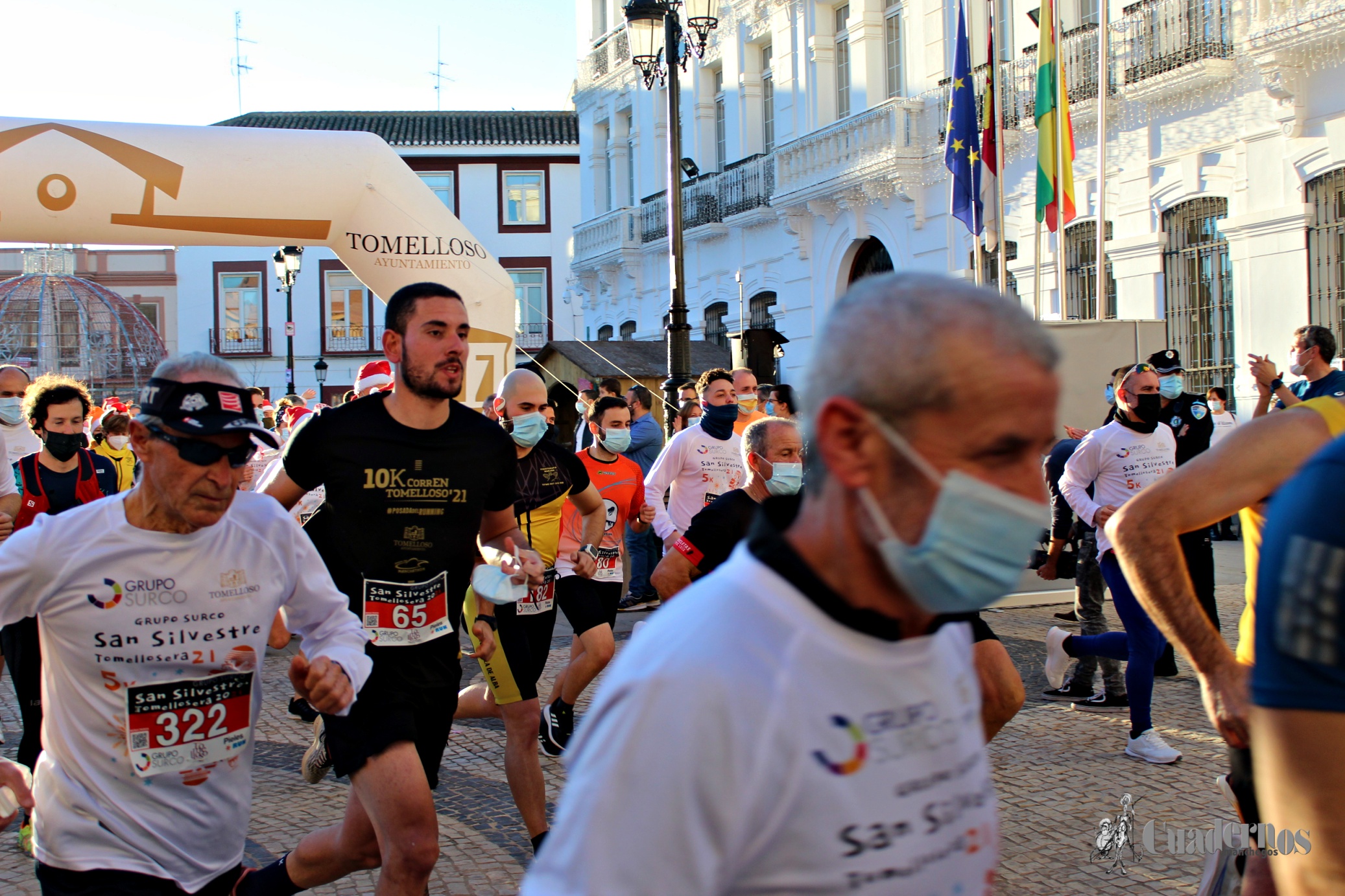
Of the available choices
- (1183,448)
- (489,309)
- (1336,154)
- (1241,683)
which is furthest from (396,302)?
(1336,154)

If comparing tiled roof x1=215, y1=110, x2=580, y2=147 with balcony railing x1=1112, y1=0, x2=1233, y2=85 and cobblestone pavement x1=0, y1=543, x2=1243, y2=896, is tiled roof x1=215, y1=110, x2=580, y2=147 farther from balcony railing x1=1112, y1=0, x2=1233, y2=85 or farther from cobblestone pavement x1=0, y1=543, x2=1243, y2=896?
cobblestone pavement x1=0, y1=543, x2=1243, y2=896

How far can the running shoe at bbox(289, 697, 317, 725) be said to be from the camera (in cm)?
652

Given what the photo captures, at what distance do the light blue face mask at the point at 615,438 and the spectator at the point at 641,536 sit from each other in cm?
363

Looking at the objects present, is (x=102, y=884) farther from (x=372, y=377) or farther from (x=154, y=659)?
(x=372, y=377)

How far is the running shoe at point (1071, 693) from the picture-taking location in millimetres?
7348

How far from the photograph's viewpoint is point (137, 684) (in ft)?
9.32

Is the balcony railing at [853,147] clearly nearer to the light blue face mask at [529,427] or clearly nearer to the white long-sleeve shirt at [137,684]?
the light blue face mask at [529,427]

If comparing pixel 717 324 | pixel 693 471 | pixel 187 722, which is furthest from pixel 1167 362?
pixel 717 324

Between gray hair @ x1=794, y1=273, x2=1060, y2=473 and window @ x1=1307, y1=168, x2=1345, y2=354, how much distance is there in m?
13.0

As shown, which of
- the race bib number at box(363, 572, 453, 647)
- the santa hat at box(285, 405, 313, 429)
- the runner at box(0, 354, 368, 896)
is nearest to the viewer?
the runner at box(0, 354, 368, 896)

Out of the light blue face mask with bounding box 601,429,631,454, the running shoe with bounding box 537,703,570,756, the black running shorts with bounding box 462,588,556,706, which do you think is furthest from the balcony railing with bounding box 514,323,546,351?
the black running shorts with bounding box 462,588,556,706

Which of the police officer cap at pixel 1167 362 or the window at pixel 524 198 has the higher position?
the window at pixel 524 198

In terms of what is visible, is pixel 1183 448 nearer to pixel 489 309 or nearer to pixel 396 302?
pixel 489 309

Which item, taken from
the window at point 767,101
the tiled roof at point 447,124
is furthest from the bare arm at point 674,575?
the tiled roof at point 447,124
